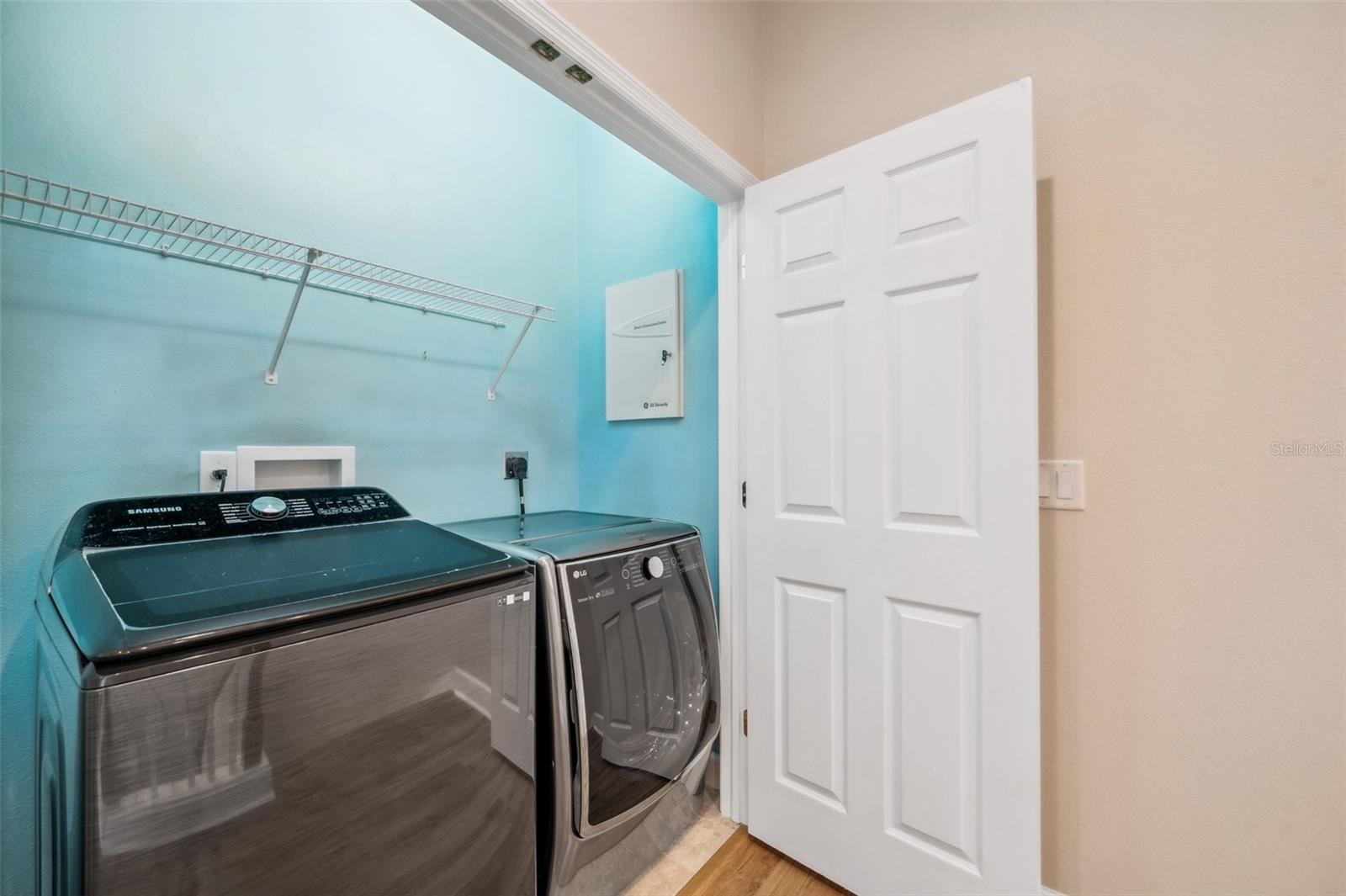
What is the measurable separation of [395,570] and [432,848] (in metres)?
0.49

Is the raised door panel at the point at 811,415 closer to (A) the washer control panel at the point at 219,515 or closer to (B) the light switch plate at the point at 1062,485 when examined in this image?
(B) the light switch plate at the point at 1062,485

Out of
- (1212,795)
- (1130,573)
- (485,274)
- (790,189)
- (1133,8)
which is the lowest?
(1212,795)

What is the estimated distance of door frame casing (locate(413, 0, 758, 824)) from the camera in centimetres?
100

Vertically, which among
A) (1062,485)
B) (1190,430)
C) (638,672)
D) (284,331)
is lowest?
(638,672)

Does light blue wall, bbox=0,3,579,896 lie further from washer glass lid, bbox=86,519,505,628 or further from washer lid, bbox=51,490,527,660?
washer glass lid, bbox=86,519,505,628

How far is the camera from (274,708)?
27.9 inches

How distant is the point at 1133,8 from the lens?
1.15 metres

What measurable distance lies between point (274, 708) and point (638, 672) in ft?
2.71

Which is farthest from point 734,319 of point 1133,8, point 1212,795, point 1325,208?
point 1212,795

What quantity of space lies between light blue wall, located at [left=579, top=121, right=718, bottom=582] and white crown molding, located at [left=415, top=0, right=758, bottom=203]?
36cm

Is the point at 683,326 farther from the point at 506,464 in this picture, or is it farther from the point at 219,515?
the point at 219,515

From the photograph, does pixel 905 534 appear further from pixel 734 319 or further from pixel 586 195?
pixel 586 195

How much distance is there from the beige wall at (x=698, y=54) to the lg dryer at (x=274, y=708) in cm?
124

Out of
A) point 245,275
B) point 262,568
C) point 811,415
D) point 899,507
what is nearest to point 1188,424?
point 899,507
